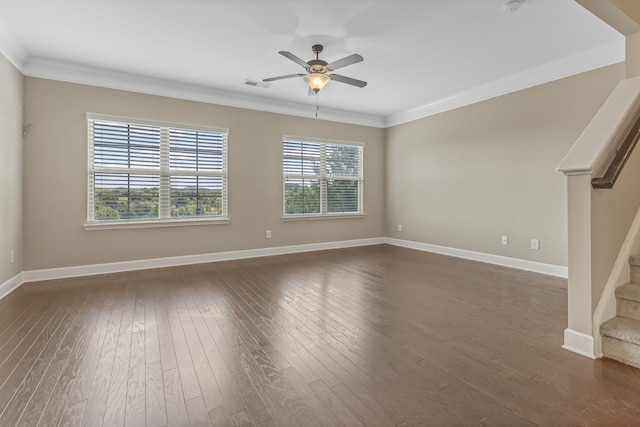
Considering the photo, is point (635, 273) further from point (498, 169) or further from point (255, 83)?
point (255, 83)

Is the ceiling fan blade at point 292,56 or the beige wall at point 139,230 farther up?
the ceiling fan blade at point 292,56

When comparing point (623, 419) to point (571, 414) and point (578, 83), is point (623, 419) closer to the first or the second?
point (571, 414)

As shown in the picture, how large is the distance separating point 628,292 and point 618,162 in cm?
89

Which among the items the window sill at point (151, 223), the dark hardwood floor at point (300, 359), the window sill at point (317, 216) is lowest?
the dark hardwood floor at point (300, 359)

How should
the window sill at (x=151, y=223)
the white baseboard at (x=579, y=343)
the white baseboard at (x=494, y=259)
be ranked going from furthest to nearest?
the window sill at (x=151, y=223)
the white baseboard at (x=494, y=259)
the white baseboard at (x=579, y=343)

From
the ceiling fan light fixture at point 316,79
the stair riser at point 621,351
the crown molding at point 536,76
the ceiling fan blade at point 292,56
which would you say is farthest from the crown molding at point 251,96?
the stair riser at point 621,351

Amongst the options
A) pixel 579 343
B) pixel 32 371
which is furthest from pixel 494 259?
pixel 32 371

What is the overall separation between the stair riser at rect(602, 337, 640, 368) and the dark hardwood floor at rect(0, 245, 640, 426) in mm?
66

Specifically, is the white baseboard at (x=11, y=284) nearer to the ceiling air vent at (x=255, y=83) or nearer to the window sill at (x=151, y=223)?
the window sill at (x=151, y=223)

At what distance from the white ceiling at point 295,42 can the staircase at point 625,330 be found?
2489 mm

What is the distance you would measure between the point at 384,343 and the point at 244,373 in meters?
1.00

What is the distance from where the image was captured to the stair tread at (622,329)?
6.05 ft

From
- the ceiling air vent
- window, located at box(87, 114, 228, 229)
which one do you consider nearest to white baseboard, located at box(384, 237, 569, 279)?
window, located at box(87, 114, 228, 229)

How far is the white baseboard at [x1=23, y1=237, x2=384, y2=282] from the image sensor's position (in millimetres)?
3906
